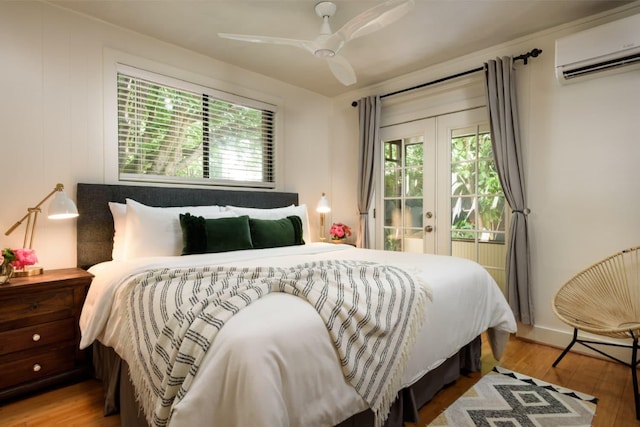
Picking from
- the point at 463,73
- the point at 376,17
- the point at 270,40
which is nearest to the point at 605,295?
the point at 463,73

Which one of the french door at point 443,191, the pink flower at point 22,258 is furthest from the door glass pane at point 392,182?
the pink flower at point 22,258

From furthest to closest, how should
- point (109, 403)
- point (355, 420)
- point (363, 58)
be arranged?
1. point (363, 58)
2. point (109, 403)
3. point (355, 420)

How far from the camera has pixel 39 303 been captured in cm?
207

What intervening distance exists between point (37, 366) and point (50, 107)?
5.75ft

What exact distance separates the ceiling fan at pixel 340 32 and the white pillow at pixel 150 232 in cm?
135

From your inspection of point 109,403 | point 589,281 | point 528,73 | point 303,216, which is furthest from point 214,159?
point 589,281

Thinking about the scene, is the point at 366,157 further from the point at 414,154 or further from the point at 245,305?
the point at 245,305

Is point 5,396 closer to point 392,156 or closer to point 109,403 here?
point 109,403

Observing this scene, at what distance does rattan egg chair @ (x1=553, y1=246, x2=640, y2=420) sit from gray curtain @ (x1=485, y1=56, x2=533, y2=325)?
422 millimetres

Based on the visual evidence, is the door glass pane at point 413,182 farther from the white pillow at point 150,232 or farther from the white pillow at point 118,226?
the white pillow at point 118,226

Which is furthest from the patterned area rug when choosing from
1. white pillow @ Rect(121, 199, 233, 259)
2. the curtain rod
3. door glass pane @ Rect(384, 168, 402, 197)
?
the curtain rod

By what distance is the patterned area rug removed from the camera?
5.77 feet

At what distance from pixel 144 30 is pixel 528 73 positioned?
327 centimetres

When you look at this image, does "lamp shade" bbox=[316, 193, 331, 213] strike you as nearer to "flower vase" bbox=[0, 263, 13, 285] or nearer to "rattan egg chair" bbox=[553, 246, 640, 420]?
"rattan egg chair" bbox=[553, 246, 640, 420]
